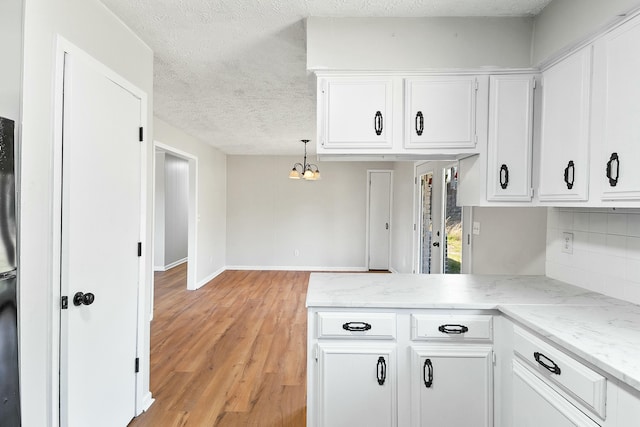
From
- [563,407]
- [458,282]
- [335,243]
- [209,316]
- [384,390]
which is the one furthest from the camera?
[335,243]

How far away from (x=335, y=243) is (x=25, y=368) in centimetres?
586

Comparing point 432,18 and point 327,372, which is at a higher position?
point 432,18

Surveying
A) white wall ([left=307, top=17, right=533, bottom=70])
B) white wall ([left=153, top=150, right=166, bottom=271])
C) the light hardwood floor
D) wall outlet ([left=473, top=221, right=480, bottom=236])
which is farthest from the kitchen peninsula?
white wall ([left=153, top=150, right=166, bottom=271])

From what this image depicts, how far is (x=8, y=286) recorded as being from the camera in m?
1.21

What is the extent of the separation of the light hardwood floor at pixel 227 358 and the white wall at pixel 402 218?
1.89 metres

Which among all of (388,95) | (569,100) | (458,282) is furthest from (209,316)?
(569,100)

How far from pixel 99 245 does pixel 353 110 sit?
1607 mm

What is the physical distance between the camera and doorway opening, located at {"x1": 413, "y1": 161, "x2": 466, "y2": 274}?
144 inches

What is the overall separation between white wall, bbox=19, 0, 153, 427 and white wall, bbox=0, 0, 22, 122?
0.02m

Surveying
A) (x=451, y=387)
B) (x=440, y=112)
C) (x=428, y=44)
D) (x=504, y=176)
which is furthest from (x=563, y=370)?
(x=428, y=44)

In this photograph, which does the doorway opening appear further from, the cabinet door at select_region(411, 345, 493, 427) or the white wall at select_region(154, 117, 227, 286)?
the white wall at select_region(154, 117, 227, 286)

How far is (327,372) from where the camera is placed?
168 cm

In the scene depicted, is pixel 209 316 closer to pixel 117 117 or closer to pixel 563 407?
pixel 117 117

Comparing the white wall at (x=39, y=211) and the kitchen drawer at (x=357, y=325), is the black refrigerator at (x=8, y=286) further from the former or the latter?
the kitchen drawer at (x=357, y=325)
